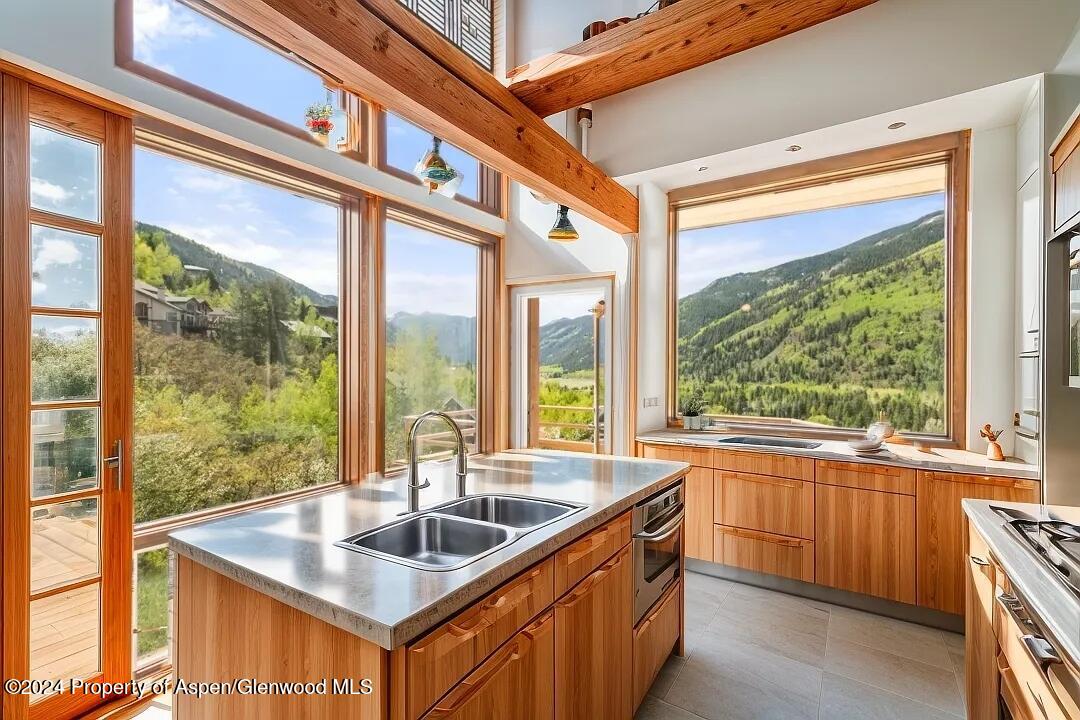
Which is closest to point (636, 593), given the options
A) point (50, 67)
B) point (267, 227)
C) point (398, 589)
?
point (398, 589)

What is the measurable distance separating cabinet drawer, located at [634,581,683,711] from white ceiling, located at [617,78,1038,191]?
2637 millimetres

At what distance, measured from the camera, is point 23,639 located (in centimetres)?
188

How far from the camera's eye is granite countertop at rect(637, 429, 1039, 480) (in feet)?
8.52

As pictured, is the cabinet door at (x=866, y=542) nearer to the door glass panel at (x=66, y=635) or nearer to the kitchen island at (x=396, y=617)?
the kitchen island at (x=396, y=617)

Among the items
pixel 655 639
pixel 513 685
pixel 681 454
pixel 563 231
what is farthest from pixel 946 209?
pixel 513 685

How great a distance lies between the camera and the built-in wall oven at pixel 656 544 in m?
2.05

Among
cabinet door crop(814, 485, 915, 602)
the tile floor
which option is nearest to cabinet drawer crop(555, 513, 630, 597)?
the tile floor

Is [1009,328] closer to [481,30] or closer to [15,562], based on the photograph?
[481,30]

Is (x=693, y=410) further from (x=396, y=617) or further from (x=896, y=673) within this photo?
(x=396, y=617)

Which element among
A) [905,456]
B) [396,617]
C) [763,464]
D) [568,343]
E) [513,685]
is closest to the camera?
[396,617]

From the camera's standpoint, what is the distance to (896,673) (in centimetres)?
239

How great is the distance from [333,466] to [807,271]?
3369mm

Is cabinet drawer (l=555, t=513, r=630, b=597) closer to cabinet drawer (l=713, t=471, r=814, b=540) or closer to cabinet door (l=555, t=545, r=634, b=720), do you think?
cabinet door (l=555, t=545, r=634, b=720)

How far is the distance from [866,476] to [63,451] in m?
3.76
